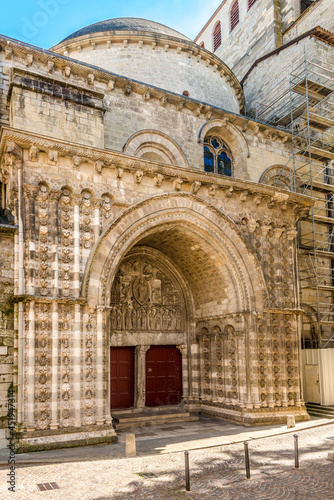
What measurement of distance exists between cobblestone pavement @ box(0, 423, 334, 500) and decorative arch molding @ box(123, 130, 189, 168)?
9.20m

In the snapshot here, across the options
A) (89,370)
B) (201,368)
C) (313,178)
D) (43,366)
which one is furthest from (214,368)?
(313,178)

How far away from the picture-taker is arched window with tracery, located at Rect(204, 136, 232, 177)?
54.2 feet

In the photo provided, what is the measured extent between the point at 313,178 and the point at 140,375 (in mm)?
10869

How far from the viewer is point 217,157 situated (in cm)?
1681

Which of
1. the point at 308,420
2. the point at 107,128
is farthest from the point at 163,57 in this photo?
the point at 308,420

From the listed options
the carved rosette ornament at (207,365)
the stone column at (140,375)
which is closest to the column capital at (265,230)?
the carved rosette ornament at (207,365)

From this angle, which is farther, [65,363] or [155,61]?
[155,61]

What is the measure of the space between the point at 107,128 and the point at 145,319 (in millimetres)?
6216

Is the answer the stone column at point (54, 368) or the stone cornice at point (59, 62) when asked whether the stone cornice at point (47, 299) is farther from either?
the stone cornice at point (59, 62)

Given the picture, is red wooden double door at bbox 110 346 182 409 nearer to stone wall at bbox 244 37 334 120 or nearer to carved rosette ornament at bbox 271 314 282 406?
carved rosette ornament at bbox 271 314 282 406

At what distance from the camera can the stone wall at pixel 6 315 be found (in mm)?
9500

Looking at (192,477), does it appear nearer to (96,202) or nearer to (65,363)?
(65,363)

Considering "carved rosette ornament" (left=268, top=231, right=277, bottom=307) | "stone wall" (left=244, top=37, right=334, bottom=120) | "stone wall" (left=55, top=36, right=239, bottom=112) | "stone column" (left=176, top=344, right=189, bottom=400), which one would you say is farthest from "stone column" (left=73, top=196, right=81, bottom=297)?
"stone wall" (left=244, top=37, right=334, bottom=120)

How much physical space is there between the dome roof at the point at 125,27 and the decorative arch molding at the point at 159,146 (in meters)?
5.31
